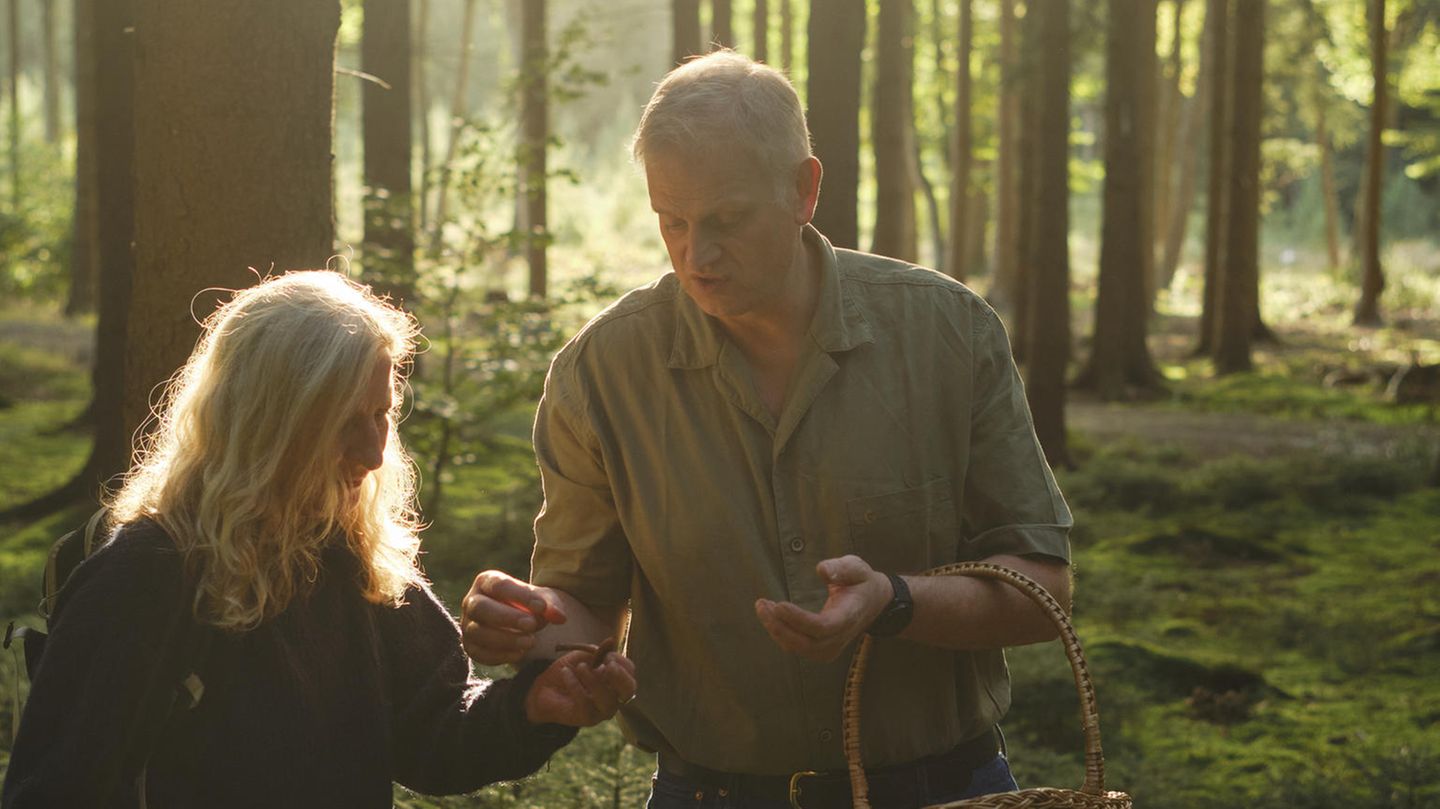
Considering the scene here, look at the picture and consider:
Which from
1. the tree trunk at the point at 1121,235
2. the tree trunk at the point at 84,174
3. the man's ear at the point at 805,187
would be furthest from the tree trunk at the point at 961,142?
the man's ear at the point at 805,187

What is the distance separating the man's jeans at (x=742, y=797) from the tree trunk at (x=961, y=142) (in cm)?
2644

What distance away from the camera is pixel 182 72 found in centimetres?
418

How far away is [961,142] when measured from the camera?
28.9m

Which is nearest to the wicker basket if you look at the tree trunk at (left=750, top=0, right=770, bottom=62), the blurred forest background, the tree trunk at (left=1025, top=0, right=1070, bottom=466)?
the blurred forest background

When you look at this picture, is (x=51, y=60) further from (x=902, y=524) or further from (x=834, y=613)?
(x=834, y=613)

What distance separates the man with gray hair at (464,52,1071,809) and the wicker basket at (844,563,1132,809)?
58 millimetres

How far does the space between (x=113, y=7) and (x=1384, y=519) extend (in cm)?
923

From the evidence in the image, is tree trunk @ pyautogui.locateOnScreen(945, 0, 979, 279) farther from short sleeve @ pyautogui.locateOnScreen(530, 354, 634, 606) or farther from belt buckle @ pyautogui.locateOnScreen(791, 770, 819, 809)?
belt buckle @ pyautogui.locateOnScreen(791, 770, 819, 809)

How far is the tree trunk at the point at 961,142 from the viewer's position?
28.4 meters

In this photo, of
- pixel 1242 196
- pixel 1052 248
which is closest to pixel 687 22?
pixel 1052 248

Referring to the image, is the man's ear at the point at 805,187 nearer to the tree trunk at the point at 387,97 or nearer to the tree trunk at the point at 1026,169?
the tree trunk at the point at 387,97

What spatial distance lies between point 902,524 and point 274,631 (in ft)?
3.60

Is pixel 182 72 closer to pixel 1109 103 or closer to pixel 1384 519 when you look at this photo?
pixel 1384 519

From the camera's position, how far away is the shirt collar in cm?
285
